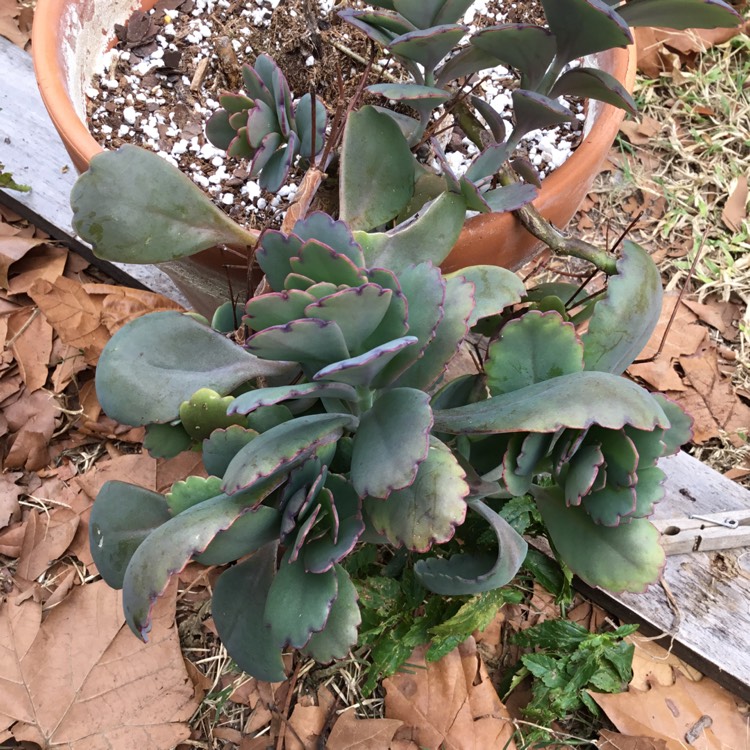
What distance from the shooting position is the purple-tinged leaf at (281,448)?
2.01 ft

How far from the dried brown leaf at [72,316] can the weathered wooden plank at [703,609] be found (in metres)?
0.96

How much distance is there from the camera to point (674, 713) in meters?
1.14

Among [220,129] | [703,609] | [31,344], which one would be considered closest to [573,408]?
[220,129]

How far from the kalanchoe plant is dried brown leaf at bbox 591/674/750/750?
0.46 meters

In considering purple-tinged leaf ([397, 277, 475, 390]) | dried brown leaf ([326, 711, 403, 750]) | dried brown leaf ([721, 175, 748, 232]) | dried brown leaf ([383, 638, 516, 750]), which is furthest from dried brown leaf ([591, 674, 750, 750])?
dried brown leaf ([721, 175, 748, 232])

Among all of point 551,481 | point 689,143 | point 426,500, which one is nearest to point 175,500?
point 426,500

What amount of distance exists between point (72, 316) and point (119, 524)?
2.43 feet

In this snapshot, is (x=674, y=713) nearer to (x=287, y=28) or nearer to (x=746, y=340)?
(x=746, y=340)

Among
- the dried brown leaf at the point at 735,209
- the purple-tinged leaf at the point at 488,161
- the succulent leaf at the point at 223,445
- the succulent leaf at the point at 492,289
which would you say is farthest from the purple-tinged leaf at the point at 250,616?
the dried brown leaf at the point at 735,209

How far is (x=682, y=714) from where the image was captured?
1143 mm

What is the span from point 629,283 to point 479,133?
40 centimetres

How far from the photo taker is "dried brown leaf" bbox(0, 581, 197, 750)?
41.8 inches

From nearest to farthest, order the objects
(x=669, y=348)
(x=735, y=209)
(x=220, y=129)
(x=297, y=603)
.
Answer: (x=297, y=603) → (x=220, y=129) → (x=669, y=348) → (x=735, y=209)

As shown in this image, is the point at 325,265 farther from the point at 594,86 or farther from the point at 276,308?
the point at 594,86
